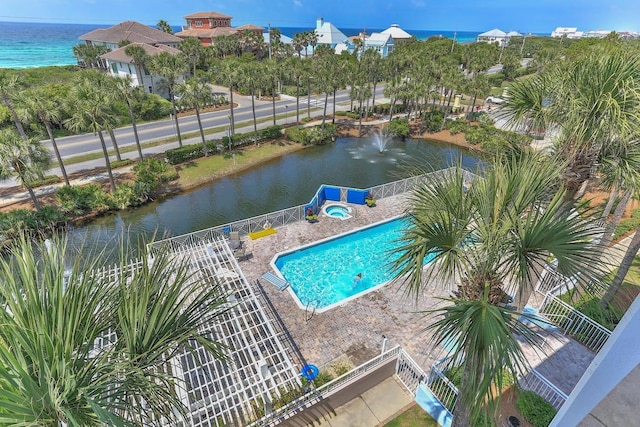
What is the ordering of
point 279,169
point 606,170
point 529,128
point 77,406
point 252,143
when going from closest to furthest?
point 77,406 → point 606,170 → point 529,128 → point 279,169 → point 252,143

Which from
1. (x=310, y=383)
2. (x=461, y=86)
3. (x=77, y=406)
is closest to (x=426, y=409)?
(x=310, y=383)

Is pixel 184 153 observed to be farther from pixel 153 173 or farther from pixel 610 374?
pixel 610 374

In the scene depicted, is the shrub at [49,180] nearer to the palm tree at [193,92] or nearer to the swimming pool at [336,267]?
the palm tree at [193,92]

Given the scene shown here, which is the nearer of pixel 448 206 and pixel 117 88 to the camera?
pixel 448 206

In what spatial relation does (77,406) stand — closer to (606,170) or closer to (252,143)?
(606,170)

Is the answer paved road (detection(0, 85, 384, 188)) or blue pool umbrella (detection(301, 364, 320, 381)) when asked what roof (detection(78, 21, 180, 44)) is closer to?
paved road (detection(0, 85, 384, 188))

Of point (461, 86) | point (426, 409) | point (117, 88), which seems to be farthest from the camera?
point (461, 86)

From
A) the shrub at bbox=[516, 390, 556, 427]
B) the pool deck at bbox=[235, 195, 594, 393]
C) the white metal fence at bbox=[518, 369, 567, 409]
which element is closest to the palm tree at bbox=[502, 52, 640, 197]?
the white metal fence at bbox=[518, 369, 567, 409]

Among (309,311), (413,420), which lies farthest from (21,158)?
(413,420)
